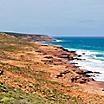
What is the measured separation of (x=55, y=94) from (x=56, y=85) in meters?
5.63

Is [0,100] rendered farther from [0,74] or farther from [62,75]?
[62,75]

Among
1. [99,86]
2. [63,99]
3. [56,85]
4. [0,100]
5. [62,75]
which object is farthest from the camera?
[62,75]

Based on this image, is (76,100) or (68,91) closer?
(76,100)

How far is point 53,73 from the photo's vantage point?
48.6m

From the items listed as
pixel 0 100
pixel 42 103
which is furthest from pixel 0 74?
pixel 0 100

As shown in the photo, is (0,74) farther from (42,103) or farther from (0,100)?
(0,100)

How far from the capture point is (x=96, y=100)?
33000 millimetres

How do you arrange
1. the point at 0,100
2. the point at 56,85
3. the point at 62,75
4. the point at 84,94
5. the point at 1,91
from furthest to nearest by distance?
the point at 62,75, the point at 56,85, the point at 84,94, the point at 1,91, the point at 0,100

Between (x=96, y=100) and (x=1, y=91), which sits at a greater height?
(x=1, y=91)

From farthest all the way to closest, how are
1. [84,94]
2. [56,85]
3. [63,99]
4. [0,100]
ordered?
[56,85] → [84,94] → [63,99] → [0,100]

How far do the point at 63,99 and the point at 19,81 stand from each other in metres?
5.99

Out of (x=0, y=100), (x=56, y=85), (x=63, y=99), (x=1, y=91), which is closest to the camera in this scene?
(x=0, y=100)

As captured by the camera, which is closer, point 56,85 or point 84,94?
point 84,94

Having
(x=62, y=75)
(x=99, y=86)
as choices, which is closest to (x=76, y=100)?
(x=99, y=86)
